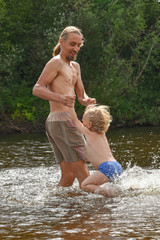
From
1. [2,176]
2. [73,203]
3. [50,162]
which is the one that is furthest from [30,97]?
[73,203]

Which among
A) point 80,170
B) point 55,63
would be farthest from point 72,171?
point 55,63

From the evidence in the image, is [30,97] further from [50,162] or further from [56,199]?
[56,199]

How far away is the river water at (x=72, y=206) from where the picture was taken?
468cm

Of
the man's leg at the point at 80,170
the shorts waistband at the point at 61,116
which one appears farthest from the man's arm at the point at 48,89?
the man's leg at the point at 80,170

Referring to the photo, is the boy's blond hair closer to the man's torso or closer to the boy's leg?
the man's torso

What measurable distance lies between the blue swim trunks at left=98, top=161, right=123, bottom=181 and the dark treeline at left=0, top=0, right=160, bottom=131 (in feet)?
39.3

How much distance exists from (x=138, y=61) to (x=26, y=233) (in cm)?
1721

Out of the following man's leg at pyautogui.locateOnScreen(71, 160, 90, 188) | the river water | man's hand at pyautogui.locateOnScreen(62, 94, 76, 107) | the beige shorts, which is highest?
man's hand at pyautogui.locateOnScreen(62, 94, 76, 107)

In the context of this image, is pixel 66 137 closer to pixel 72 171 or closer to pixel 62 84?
pixel 72 171

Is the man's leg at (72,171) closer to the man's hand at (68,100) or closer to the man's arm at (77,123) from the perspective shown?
the man's arm at (77,123)

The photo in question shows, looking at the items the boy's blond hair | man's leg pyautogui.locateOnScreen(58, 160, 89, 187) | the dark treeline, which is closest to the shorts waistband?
the boy's blond hair

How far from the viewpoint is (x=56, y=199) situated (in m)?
Answer: 6.36

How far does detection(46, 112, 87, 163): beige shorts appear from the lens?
20.4 ft

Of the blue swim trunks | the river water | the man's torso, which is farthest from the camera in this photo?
the man's torso
